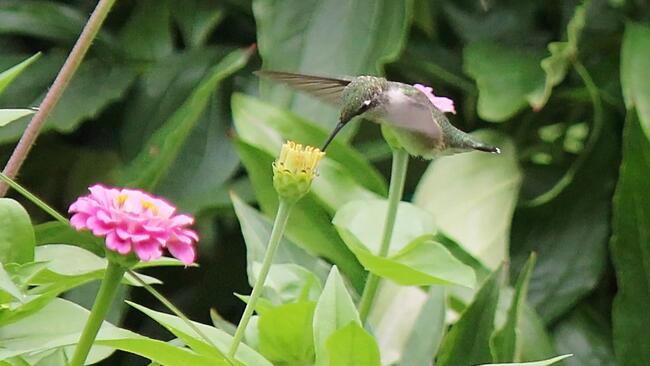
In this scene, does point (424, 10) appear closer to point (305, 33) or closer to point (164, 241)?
point (305, 33)

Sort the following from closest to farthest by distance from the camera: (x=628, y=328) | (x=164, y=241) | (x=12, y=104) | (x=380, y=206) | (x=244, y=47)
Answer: (x=164, y=241) → (x=380, y=206) → (x=628, y=328) → (x=12, y=104) → (x=244, y=47)

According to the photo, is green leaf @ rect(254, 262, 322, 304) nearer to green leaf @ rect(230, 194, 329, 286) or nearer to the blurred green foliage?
green leaf @ rect(230, 194, 329, 286)

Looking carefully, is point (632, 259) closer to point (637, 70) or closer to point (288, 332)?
point (637, 70)

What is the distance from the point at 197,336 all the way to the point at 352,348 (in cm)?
6

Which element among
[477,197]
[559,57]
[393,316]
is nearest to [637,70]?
[559,57]

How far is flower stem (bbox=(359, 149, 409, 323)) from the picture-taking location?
16.3 inches

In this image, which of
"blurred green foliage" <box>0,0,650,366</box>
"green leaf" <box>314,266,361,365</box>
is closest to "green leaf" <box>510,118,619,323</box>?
"blurred green foliage" <box>0,0,650,366</box>

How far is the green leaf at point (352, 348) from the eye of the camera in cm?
35

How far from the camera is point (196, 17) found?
0.85m

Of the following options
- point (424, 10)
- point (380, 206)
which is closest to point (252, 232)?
point (380, 206)

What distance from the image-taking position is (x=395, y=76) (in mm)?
911

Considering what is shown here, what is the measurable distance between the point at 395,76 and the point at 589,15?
20 cm

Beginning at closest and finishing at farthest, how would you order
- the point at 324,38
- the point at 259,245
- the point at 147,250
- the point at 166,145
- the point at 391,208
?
the point at 147,250 → the point at 391,208 → the point at 259,245 → the point at 166,145 → the point at 324,38

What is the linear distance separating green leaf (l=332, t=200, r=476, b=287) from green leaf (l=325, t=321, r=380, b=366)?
2.1 inches
